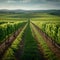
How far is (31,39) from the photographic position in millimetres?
8531

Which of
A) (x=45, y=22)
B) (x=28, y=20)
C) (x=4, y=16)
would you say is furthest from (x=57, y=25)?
(x=4, y=16)

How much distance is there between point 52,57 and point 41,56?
0.32 meters

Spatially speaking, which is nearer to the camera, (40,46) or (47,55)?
(47,55)

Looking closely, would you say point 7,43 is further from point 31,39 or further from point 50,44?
point 50,44

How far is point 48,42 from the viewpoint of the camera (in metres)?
8.80

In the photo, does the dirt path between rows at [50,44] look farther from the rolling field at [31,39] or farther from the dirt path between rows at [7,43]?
the dirt path between rows at [7,43]

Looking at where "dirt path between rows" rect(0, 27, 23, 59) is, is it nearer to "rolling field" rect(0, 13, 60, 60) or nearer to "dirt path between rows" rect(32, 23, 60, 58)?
"rolling field" rect(0, 13, 60, 60)

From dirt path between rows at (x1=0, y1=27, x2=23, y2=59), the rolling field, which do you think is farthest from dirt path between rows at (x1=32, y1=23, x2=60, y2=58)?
dirt path between rows at (x1=0, y1=27, x2=23, y2=59)

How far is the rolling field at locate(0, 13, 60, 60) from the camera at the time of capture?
304 inches

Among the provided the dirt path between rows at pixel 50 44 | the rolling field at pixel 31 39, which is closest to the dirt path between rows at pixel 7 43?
the rolling field at pixel 31 39

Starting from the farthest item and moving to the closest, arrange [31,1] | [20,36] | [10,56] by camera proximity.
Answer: [20,36]
[31,1]
[10,56]

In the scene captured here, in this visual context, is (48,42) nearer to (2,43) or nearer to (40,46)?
(40,46)

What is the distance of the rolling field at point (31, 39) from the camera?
7730 millimetres

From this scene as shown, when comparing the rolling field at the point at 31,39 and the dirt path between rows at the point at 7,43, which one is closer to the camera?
the rolling field at the point at 31,39
